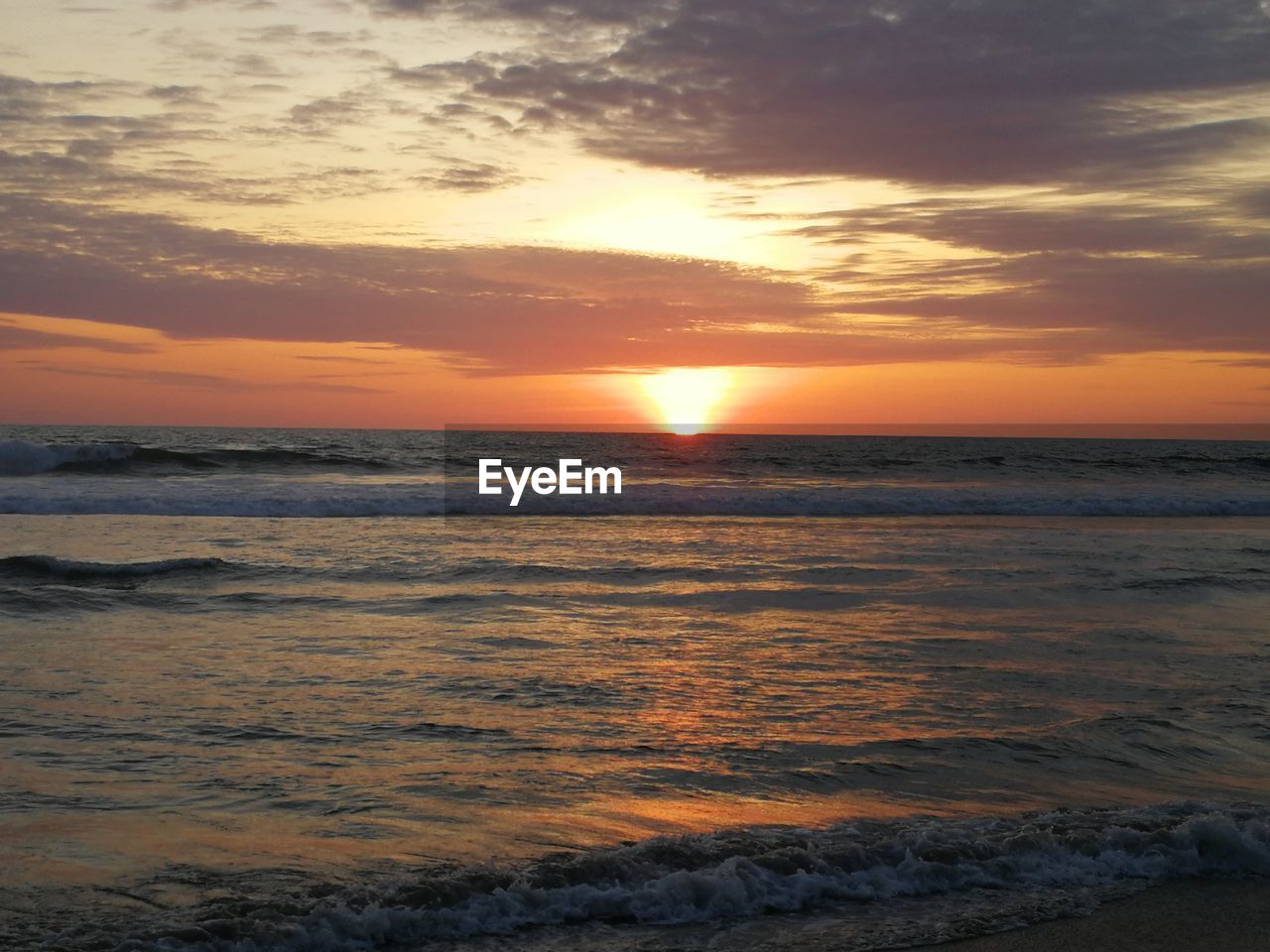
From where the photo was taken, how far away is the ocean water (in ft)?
15.0

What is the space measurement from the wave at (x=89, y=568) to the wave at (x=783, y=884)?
10924mm

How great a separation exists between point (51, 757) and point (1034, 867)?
5781 mm

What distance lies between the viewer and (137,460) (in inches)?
1526

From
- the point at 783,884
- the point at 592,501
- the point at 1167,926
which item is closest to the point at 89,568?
the point at 783,884

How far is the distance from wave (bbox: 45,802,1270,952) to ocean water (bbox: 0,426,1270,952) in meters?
0.02

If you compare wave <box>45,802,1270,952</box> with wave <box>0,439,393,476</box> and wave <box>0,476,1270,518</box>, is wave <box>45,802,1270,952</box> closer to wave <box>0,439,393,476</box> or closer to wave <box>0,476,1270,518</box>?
wave <box>0,476,1270,518</box>

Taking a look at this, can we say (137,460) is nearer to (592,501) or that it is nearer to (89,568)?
(592,501)

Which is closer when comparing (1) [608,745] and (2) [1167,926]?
(2) [1167,926]

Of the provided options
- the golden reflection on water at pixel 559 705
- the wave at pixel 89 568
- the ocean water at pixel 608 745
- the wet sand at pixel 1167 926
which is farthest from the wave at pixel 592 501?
the wet sand at pixel 1167 926

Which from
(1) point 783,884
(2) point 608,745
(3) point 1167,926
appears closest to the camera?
(3) point 1167,926

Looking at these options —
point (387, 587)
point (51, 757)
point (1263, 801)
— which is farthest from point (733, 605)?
point (51, 757)

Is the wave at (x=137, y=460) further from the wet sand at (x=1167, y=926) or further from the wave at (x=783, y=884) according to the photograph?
the wet sand at (x=1167, y=926)

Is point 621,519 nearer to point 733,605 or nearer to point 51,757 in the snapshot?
point 733,605

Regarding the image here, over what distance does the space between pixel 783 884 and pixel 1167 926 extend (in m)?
1.75
